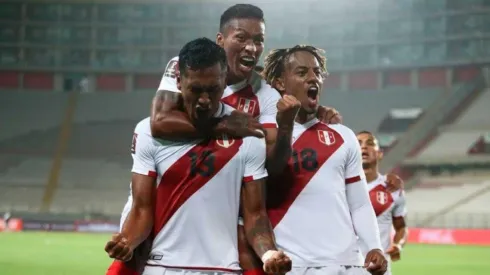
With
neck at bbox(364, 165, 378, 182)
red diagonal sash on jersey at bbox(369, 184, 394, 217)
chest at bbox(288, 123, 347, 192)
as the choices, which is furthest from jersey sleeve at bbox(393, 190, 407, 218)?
chest at bbox(288, 123, 347, 192)

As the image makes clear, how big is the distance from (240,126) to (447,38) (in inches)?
1540

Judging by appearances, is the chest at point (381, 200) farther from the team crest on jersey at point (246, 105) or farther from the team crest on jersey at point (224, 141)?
the team crest on jersey at point (224, 141)

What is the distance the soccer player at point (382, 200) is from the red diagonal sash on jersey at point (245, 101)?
12.9ft

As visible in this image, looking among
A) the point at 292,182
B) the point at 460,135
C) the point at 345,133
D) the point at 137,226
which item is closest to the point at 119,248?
the point at 137,226

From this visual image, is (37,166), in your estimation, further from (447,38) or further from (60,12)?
(447,38)

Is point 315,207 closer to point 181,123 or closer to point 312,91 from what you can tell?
point 312,91

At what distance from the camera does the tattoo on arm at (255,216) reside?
3930 millimetres

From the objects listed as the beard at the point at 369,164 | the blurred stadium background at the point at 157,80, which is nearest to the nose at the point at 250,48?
the beard at the point at 369,164

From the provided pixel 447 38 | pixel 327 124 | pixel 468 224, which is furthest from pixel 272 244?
pixel 447 38

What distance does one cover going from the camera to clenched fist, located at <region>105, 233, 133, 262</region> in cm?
367

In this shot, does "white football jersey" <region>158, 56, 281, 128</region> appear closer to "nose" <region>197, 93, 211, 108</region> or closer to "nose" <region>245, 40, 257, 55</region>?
"nose" <region>245, 40, 257, 55</region>

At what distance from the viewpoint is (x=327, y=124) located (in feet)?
16.6

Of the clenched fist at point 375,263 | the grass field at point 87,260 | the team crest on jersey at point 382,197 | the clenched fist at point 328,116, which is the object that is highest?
the clenched fist at point 328,116

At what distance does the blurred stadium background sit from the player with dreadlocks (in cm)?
2386
